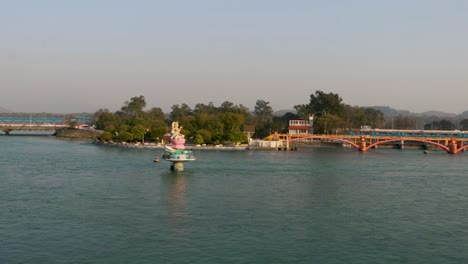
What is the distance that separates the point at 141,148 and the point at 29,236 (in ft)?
200

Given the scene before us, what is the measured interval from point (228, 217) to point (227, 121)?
212 feet

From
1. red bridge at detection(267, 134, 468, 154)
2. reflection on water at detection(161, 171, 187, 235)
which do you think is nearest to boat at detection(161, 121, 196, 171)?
reflection on water at detection(161, 171, 187, 235)

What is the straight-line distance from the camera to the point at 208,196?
102 feet

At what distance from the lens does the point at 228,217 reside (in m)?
25.0

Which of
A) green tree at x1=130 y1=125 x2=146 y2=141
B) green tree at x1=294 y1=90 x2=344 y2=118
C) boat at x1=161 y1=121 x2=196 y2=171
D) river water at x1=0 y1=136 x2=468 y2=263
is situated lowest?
river water at x1=0 y1=136 x2=468 y2=263

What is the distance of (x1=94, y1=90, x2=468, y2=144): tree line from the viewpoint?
88438mm

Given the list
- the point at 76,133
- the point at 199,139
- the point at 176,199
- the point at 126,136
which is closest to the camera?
the point at 176,199

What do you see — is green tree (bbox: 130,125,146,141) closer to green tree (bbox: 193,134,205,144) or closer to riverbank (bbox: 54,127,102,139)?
green tree (bbox: 193,134,205,144)

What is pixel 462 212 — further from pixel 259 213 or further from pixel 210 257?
pixel 210 257

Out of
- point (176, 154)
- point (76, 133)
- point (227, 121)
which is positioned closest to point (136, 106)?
point (76, 133)

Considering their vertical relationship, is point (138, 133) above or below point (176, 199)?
above

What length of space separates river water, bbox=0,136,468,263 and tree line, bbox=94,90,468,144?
146ft

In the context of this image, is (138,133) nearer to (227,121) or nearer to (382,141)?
(227,121)

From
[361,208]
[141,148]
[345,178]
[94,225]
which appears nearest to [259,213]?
[361,208]
